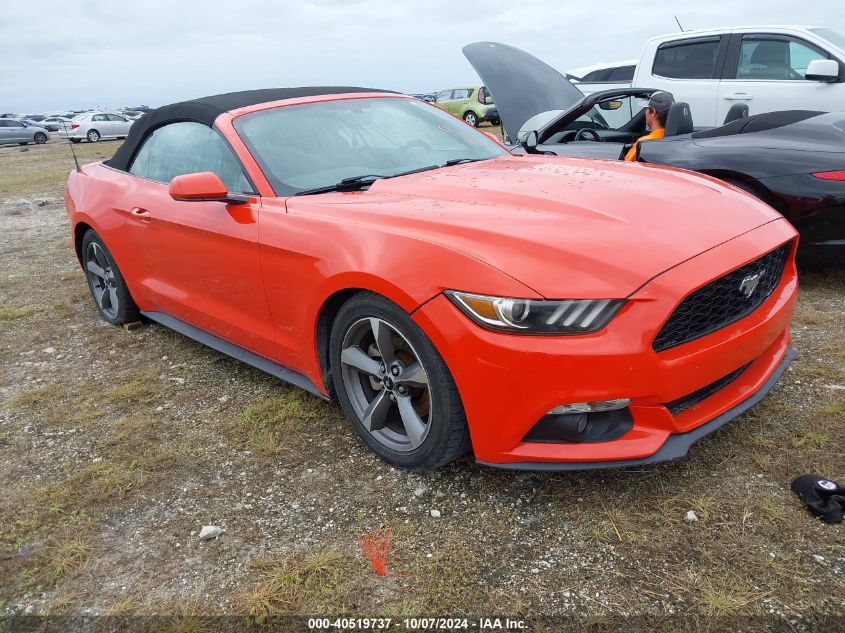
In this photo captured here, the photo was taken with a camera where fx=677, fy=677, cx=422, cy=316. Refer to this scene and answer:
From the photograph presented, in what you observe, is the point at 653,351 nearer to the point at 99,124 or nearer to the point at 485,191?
the point at 485,191

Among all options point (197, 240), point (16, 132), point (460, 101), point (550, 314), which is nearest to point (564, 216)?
point (550, 314)

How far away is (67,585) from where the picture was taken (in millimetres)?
2229

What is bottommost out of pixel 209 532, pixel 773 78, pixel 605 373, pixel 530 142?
pixel 209 532

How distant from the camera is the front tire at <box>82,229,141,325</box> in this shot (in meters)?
4.38

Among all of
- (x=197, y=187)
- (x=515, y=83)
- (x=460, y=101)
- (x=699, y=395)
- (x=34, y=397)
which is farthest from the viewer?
(x=460, y=101)

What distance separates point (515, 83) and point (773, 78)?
A: 2.69m

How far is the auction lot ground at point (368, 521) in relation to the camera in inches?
79.7

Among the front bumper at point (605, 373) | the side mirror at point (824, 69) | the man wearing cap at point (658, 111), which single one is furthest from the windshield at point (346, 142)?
the side mirror at point (824, 69)

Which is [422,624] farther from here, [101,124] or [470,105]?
[101,124]

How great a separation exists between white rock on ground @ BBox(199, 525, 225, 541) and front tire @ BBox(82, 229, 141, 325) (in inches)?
94.6

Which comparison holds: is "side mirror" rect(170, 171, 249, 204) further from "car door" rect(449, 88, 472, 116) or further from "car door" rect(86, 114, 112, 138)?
"car door" rect(86, 114, 112, 138)

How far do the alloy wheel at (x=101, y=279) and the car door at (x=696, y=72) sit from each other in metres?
5.85

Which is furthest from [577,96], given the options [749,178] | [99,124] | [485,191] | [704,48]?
[99,124]

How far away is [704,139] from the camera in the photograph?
4664 millimetres
